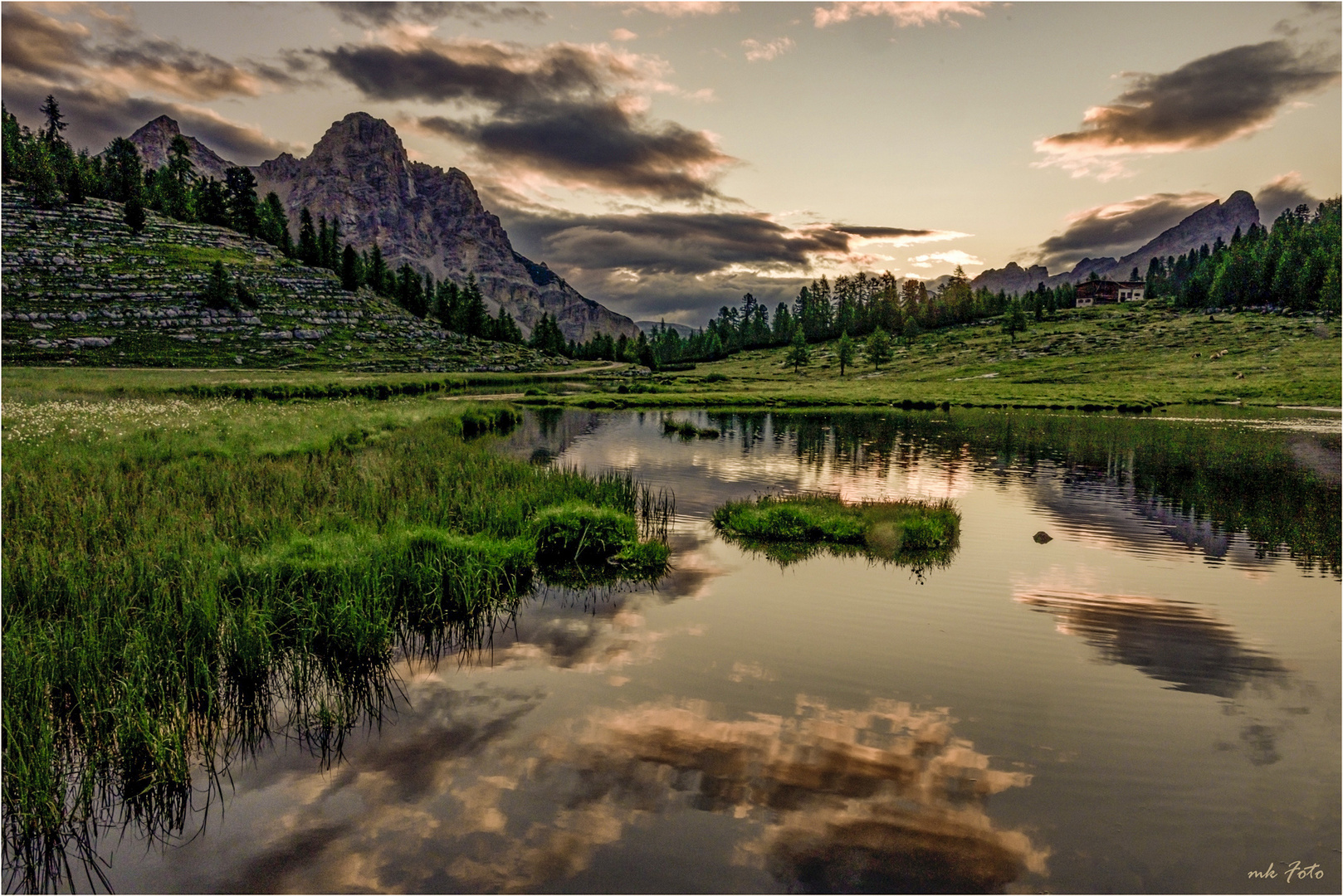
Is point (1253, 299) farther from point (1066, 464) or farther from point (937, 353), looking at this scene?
point (1066, 464)

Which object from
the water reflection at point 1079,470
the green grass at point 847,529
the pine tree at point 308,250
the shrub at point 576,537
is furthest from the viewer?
the pine tree at point 308,250

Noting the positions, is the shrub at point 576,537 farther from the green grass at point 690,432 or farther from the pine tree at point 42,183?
the pine tree at point 42,183

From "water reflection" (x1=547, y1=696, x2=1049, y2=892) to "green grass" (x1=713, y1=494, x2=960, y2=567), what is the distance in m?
9.60

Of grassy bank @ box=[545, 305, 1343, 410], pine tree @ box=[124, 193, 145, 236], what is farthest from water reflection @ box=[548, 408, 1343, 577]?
pine tree @ box=[124, 193, 145, 236]

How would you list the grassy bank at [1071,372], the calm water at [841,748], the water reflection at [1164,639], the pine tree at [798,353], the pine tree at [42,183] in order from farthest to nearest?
the pine tree at [798,353] → the pine tree at [42,183] → the grassy bank at [1071,372] → the water reflection at [1164,639] → the calm water at [841,748]

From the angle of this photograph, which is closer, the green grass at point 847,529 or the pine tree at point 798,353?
the green grass at point 847,529

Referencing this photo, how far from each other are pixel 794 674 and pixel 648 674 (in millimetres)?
2725

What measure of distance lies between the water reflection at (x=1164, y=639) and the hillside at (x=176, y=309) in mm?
Result: 120527

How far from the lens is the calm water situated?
724 cm

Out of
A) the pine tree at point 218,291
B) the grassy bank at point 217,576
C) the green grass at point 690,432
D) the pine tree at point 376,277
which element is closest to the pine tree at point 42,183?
the pine tree at point 376,277

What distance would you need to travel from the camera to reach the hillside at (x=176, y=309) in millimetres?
107000

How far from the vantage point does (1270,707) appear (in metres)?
11.0

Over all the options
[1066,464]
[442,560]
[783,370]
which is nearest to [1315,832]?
[442,560]

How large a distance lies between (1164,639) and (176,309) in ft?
505
